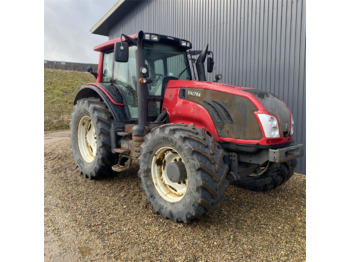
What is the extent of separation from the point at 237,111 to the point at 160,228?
1.68 metres

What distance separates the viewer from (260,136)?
3109 millimetres

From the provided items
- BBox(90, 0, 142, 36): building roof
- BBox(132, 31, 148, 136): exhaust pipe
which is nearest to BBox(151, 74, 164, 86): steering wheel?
BBox(132, 31, 148, 136): exhaust pipe

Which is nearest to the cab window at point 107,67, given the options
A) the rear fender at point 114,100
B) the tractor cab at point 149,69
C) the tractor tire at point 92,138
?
the tractor cab at point 149,69

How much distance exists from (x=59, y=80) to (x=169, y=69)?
20037 millimetres

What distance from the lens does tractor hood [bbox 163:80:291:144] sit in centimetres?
316

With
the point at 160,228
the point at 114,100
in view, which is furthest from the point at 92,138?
the point at 160,228

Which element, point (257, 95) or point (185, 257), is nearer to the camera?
point (185, 257)

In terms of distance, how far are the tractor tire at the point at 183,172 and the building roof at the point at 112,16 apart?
28.4 feet

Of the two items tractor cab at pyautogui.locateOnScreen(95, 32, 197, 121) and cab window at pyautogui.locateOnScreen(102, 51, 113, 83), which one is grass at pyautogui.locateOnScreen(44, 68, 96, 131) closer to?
cab window at pyautogui.locateOnScreen(102, 51, 113, 83)

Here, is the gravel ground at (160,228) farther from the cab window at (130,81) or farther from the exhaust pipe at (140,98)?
the cab window at (130,81)

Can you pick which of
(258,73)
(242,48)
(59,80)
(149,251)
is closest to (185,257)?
(149,251)

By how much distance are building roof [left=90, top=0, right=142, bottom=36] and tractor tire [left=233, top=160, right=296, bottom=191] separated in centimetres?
Answer: 866

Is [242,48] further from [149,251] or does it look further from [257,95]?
[149,251]

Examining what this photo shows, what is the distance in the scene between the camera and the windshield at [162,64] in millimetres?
4207
